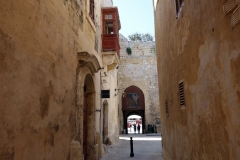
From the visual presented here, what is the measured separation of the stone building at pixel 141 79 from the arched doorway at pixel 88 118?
55.1ft

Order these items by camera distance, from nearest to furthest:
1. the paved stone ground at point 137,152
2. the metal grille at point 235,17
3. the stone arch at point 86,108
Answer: the metal grille at point 235,17, the stone arch at point 86,108, the paved stone ground at point 137,152

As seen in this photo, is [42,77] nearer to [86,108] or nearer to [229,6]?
[229,6]

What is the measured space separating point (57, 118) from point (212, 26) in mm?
3500

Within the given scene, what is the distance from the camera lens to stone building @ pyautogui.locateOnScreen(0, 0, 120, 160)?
10.4ft

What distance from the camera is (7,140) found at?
10.1ft

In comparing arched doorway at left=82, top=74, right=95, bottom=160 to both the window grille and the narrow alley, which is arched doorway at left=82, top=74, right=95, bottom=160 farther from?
the window grille

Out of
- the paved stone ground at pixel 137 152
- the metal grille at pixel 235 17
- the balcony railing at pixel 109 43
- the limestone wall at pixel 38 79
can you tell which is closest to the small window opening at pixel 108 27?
the balcony railing at pixel 109 43

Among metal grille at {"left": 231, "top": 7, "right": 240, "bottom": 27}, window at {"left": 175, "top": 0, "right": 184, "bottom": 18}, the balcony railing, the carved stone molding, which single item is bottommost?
metal grille at {"left": 231, "top": 7, "right": 240, "bottom": 27}

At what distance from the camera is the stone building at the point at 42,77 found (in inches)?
124

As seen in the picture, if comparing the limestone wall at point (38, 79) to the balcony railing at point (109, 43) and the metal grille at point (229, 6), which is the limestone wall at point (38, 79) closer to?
the metal grille at point (229, 6)

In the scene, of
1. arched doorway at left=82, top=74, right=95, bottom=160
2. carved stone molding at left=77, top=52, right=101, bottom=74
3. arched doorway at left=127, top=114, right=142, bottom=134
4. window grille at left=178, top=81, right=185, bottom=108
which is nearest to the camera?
window grille at left=178, top=81, right=185, bottom=108

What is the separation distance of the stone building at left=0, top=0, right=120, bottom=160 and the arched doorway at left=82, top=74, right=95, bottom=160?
1234 mm

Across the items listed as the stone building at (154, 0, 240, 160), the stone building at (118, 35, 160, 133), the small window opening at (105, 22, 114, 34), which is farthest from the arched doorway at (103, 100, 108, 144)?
the stone building at (118, 35, 160, 133)

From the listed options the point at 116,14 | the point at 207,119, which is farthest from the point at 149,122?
the point at 207,119
